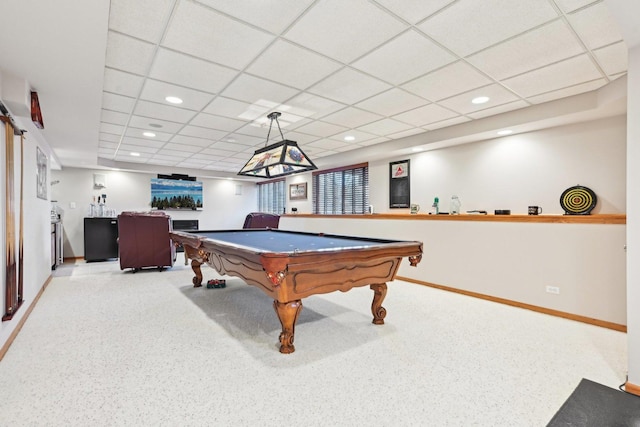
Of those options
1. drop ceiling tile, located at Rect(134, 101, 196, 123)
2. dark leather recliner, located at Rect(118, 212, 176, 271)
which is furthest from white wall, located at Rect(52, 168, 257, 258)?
drop ceiling tile, located at Rect(134, 101, 196, 123)

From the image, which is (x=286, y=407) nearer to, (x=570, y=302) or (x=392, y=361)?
(x=392, y=361)

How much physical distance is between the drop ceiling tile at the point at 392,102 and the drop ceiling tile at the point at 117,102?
9.02 feet

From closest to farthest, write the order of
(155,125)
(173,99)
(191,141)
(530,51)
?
(530,51)
(173,99)
(155,125)
(191,141)

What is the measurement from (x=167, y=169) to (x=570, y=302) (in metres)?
8.82

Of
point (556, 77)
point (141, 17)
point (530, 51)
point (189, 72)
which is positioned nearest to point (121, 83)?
point (189, 72)

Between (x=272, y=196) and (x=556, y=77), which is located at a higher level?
(x=556, y=77)

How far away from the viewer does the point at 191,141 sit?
5.64 m

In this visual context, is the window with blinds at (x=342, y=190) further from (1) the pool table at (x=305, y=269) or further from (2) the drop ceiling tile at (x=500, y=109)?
(1) the pool table at (x=305, y=269)

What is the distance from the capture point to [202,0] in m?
1.97

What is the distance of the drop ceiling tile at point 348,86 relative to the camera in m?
3.04

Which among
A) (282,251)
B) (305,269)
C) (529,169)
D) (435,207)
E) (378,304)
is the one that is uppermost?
(529,169)

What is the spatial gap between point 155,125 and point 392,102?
3.47 metres

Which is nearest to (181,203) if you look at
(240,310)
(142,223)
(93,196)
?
(93,196)

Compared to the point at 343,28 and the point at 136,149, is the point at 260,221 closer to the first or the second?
the point at 136,149
